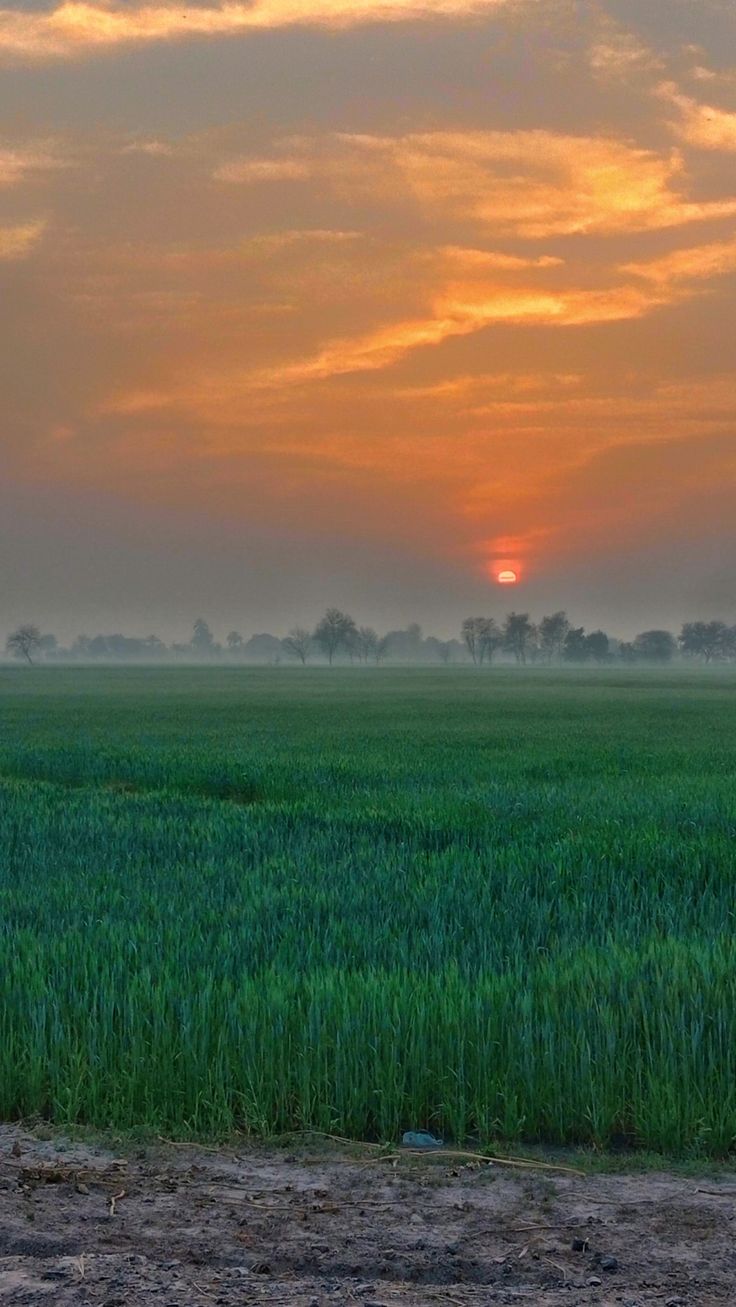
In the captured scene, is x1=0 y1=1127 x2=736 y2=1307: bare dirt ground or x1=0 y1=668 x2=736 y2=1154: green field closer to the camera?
x1=0 y1=1127 x2=736 y2=1307: bare dirt ground

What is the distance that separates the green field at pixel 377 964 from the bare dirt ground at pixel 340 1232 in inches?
20.6

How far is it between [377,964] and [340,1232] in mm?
3562

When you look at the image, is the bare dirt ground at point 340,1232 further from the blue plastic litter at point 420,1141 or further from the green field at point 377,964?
the green field at point 377,964

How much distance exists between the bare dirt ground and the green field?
0.52 meters

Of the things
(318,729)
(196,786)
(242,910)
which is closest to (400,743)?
(318,729)

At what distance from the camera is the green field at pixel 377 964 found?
242 inches

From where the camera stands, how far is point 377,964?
829 cm

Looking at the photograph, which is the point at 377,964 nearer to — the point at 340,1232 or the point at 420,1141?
the point at 420,1141

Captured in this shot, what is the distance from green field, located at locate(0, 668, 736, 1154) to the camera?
20.1 feet

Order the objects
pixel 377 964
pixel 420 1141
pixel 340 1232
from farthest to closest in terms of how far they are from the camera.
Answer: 1. pixel 377 964
2. pixel 420 1141
3. pixel 340 1232

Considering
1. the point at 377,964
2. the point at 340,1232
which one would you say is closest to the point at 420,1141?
the point at 340,1232

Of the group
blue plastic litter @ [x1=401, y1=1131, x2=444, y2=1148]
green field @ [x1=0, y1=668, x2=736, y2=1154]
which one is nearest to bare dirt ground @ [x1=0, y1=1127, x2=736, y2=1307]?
blue plastic litter @ [x1=401, y1=1131, x2=444, y2=1148]

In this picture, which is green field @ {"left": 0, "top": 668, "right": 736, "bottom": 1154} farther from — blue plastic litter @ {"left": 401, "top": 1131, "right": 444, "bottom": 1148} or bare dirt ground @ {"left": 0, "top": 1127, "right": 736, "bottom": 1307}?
bare dirt ground @ {"left": 0, "top": 1127, "right": 736, "bottom": 1307}

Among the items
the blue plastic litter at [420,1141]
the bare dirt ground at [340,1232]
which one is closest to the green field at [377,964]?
the blue plastic litter at [420,1141]
